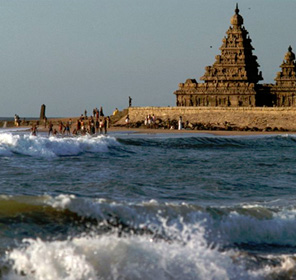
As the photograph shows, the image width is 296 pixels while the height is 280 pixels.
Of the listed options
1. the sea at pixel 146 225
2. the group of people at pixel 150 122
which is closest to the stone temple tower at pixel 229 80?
the group of people at pixel 150 122

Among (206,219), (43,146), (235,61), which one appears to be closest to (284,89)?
(235,61)

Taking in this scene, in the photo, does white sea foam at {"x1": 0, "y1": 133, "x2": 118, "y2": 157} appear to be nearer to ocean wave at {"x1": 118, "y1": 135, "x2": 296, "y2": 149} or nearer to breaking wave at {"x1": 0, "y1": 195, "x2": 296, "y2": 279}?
ocean wave at {"x1": 118, "y1": 135, "x2": 296, "y2": 149}

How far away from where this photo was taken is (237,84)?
3533 inches

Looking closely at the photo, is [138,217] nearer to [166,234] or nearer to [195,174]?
[166,234]

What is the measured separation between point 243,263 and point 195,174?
15.0 meters

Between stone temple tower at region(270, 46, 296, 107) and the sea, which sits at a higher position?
stone temple tower at region(270, 46, 296, 107)

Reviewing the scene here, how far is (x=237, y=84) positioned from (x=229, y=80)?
7.99 feet

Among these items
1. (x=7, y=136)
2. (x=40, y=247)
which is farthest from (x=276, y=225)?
(x=7, y=136)

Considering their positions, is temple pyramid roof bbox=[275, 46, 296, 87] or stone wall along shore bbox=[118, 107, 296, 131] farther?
temple pyramid roof bbox=[275, 46, 296, 87]

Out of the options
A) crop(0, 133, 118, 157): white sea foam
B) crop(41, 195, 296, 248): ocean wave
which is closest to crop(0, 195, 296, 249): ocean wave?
crop(41, 195, 296, 248): ocean wave

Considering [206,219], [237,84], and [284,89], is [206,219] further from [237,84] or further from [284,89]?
[284,89]

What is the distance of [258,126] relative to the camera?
75938 millimetres

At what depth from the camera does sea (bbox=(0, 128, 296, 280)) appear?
10.9 metres

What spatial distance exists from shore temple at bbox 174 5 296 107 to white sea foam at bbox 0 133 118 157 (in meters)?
52.8
